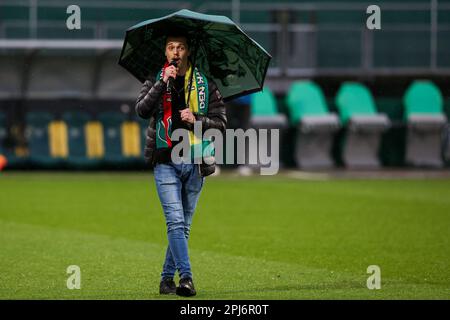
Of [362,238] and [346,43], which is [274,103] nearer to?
[346,43]

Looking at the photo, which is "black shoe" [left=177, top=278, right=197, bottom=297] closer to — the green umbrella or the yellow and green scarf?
the yellow and green scarf

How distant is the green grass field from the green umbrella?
6.03 ft

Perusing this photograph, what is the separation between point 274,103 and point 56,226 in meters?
13.8

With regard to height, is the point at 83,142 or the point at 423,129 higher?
the point at 423,129

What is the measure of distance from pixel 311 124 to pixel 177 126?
724 inches

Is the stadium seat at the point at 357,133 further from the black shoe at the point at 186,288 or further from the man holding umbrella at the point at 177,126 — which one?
the black shoe at the point at 186,288

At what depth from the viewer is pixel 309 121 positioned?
1086 inches

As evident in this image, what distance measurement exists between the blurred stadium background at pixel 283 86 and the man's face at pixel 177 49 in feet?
56.3

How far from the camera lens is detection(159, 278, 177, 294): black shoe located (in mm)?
9552

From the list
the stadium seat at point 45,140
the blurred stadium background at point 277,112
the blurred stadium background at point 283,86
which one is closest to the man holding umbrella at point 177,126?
the blurred stadium background at point 277,112

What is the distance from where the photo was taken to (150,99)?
29.9 feet

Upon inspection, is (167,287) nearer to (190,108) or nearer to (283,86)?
(190,108)

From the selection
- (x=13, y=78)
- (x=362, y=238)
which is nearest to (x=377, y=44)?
(x=13, y=78)

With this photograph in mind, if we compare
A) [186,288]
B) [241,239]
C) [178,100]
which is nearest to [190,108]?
[178,100]
